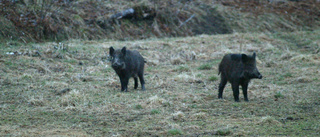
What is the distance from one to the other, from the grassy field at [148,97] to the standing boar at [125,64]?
478 mm

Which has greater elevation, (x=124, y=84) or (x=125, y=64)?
(x=125, y=64)

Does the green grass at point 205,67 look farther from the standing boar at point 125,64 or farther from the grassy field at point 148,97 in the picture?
the standing boar at point 125,64

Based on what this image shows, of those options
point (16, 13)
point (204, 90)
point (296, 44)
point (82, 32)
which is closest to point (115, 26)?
point (82, 32)

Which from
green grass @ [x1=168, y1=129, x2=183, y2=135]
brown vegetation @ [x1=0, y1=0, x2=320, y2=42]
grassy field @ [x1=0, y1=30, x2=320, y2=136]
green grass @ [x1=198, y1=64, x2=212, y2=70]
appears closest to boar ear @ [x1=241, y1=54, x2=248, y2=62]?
grassy field @ [x1=0, y1=30, x2=320, y2=136]

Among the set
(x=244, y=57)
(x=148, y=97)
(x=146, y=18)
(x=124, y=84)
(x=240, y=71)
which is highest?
(x=146, y=18)

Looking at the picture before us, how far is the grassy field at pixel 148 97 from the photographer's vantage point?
7.14m

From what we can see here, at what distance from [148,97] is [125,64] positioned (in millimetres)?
1358

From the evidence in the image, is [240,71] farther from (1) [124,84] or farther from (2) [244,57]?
(1) [124,84]

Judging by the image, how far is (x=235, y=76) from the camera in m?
9.48

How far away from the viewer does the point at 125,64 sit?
10.9 m

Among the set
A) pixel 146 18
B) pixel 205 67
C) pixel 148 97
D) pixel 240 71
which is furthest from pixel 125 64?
pixel 146 18

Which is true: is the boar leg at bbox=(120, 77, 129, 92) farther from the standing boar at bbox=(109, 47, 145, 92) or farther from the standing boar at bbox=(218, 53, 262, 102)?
the standing boar at bbox=(218, 53, 262, 102)

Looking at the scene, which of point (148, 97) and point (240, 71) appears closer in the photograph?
point (240, 71)

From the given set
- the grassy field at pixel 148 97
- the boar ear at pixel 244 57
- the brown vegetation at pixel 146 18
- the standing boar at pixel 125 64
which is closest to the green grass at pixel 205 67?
the grassy field at pixel 148 97
